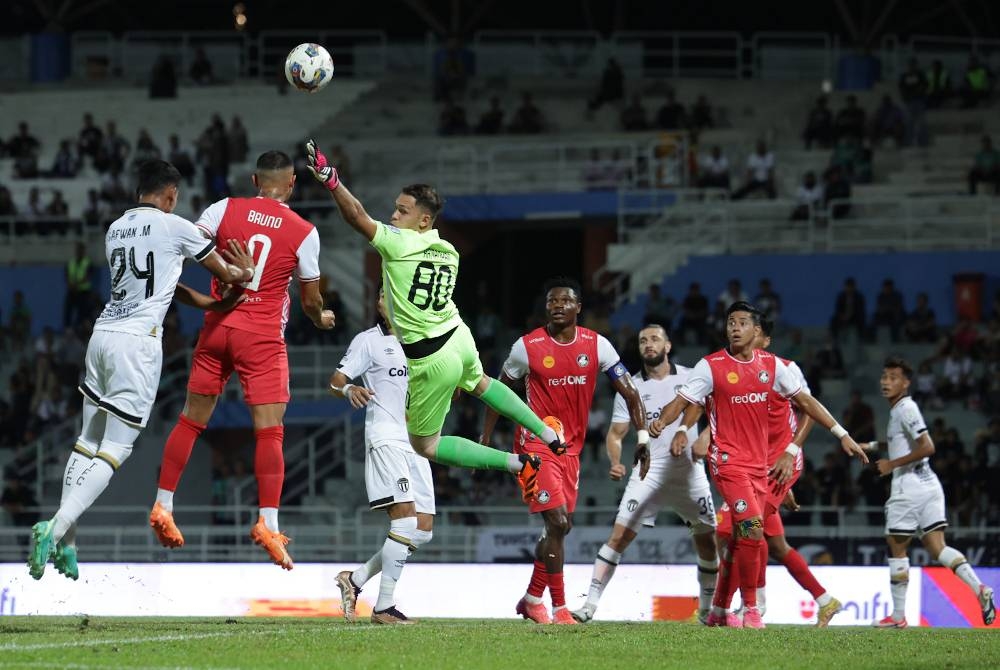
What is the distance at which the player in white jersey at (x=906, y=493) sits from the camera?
16062mm

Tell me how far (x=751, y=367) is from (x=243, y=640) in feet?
16.9

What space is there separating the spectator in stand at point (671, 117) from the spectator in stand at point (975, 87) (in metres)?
6.08

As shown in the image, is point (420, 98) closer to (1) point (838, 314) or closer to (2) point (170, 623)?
(1) point (838, 314)

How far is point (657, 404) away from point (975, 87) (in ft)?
73.6

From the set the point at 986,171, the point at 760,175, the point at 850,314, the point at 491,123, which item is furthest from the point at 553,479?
the point at 491,123

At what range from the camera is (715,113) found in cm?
3600

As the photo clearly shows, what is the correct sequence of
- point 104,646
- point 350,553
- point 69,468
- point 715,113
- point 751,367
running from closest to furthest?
point 104,646 → point 69,468 → point 751,367 → point 350,553 → point 715,113

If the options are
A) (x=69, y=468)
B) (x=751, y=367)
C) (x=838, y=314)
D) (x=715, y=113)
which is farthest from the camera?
(x=715, y=113)

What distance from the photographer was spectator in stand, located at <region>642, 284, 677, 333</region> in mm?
27891

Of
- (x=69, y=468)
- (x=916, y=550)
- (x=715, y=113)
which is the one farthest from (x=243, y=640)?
(x=715, y=113)

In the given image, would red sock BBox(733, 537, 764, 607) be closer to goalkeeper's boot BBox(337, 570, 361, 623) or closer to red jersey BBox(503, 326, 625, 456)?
red jersey BBox(503, 326, 625, 456)

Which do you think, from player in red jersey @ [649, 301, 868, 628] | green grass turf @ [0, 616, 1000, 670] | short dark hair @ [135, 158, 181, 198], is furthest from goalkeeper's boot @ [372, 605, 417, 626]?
short dark hair @ [135, 158, 181, 198]

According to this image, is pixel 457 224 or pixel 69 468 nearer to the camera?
pixel 69 468

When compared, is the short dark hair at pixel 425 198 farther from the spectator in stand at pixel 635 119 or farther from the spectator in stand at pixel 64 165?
the spectator in stand at pixel 64 165
